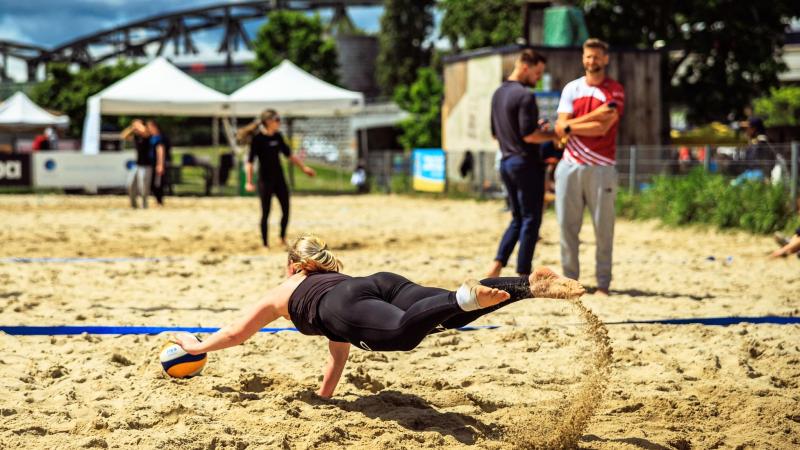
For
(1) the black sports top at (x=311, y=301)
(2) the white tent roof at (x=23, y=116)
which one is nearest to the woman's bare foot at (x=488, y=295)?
(1) the black sports top at (x=311, y=301)

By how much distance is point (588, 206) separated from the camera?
7660 mm

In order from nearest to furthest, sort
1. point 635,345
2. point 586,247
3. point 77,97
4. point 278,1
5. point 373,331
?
point 373,331 → point 635,345 → point 586,247 → point 77,97 → point 278,1

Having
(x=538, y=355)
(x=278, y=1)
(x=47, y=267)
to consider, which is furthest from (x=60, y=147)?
(x=278, y=1)

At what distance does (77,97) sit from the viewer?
6172 cm

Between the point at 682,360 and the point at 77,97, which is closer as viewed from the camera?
the point at 682,360

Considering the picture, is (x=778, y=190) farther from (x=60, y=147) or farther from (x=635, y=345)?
(x=60, y=147)

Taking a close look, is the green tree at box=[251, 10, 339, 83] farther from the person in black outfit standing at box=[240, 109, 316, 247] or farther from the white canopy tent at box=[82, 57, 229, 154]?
the person in black outfit standing at box=[240, 109, 316, 247]

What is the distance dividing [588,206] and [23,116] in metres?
31.3

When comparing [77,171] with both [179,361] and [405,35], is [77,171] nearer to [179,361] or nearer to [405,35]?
[179,361]

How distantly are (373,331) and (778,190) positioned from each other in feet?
34.8

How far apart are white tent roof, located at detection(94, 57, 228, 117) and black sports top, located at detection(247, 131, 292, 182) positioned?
13.9 m

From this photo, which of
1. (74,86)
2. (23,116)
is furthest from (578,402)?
(74,86)

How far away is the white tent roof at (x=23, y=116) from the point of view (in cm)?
3431

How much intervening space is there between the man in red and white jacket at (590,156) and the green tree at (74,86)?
5764 centimetres
